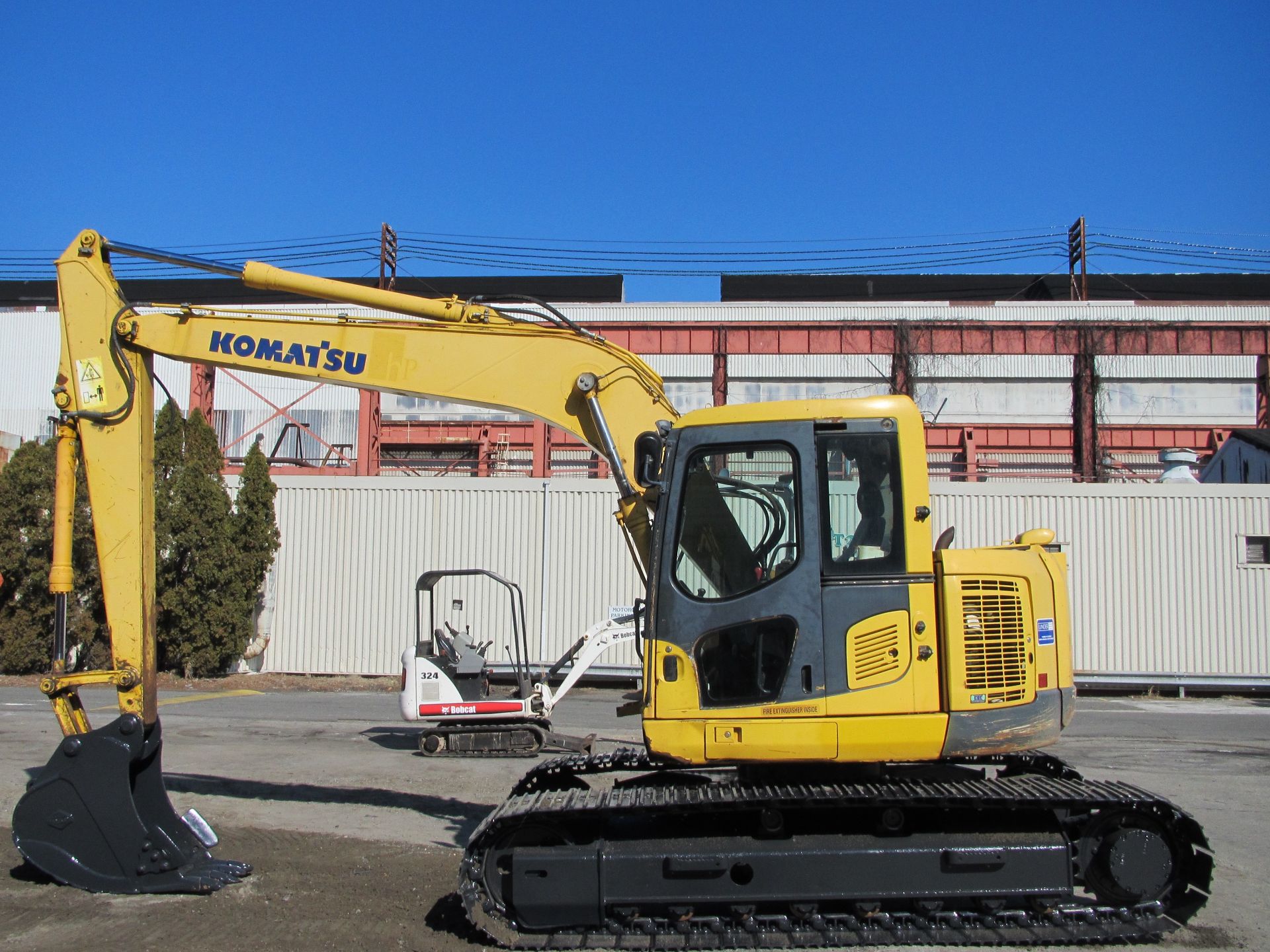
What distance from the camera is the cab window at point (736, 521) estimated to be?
17.9 feet

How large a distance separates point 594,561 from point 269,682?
649cm

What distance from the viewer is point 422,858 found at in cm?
695

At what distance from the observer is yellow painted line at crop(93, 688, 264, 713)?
50.5ft

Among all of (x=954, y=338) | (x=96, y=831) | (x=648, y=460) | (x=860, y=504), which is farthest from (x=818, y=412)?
(x=954, y=338)

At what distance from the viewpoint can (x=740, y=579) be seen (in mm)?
5480

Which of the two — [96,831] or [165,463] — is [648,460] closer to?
[96,831]

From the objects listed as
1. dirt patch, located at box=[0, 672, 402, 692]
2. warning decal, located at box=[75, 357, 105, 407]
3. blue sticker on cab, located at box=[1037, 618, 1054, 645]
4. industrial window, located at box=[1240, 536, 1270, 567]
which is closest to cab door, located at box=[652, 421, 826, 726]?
blue sticker on cab, located at box=[1037, 618, 1054, 645]

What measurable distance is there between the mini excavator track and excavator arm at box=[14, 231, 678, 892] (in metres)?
1.59

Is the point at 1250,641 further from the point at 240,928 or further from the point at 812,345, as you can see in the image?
the point at 240,928

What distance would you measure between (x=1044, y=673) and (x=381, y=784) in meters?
6.35

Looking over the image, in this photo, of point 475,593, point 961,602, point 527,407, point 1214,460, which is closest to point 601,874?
point 961,602

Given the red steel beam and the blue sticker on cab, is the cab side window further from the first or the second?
the red steel beam

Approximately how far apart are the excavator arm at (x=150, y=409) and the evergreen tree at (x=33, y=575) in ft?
45.6

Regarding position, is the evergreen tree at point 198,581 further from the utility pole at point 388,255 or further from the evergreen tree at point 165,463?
the utility pole at point 388,255
